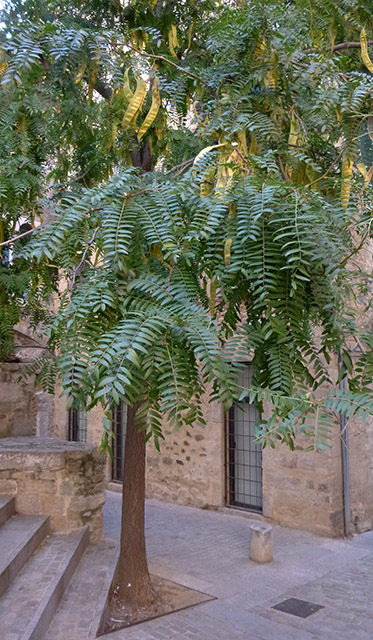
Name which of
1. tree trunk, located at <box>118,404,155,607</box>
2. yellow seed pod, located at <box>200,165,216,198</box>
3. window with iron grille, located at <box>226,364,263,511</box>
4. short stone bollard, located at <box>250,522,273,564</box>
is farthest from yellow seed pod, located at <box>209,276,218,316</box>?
window with iron grille, located at <box>226,364,263,511</box>

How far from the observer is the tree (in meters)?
2.32

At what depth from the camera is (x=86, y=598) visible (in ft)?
14.4

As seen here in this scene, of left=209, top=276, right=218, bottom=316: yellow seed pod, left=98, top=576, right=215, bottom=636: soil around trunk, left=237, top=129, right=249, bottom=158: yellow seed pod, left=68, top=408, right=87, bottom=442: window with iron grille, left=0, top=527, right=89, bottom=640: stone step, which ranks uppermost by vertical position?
left=237, top=129, right=249, bottom=158: yellow seed pod

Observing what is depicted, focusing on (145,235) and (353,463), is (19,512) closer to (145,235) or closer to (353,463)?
(145,235)

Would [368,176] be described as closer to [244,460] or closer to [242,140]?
[242,140]

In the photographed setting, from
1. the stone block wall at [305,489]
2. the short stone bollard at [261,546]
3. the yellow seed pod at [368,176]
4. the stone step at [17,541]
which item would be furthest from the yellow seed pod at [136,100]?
the stone block wall at [305,489]

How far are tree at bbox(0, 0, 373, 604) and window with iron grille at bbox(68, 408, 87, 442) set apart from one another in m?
7.41

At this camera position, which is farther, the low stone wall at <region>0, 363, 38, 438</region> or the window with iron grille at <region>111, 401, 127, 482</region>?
the window with iron grille at <region>111, 401, 127, 482</region>

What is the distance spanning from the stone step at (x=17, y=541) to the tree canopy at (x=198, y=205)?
4.55ft

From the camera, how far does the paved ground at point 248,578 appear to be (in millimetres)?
4445

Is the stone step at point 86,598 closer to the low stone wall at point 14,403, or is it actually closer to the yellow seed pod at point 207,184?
the low stone wall at point 14,403

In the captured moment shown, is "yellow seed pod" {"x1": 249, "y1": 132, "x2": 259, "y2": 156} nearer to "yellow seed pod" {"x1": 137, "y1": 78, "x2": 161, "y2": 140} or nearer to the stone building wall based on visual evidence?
"yellow seed pod" {"x1": 137, "y1": 78, "x2": 161, "y2": 140}

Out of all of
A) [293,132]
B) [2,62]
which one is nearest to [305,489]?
[293,132]

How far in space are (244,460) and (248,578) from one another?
3079 millimetres
